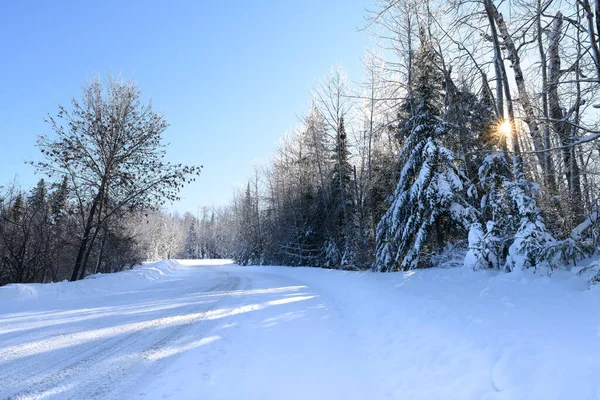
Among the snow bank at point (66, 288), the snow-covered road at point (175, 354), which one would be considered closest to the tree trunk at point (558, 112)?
the snow-covered road at point (175, 354)

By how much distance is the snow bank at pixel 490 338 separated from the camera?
242cm

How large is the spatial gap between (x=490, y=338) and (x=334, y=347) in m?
2.04

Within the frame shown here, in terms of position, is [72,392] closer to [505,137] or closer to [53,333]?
[53,333]

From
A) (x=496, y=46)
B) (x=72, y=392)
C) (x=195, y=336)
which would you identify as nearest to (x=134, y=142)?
(x=195, y=336)

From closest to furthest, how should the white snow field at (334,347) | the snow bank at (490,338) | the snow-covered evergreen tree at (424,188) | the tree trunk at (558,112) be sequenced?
the snow bank at (490,338) → the white snow field at (334,347) → the tree trunk at (558,112) → the snow-covered evergreen tree at (424,188)

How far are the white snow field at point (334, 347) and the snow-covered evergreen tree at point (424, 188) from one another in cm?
378

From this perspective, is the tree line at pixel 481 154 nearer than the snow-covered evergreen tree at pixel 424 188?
Yes

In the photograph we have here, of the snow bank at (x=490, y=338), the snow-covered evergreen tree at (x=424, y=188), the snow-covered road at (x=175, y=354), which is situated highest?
the snow-covered evergreen tree at (x=424, y=188)

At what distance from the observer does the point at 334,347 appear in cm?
454

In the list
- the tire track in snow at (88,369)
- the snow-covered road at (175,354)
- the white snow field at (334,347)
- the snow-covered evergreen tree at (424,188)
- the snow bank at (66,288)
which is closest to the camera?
the white snow field at (334,347)

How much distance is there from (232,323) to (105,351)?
6.85 feet

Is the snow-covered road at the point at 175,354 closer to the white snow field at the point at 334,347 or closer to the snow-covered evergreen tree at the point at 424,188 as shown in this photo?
the white snow field at the point at 334,347

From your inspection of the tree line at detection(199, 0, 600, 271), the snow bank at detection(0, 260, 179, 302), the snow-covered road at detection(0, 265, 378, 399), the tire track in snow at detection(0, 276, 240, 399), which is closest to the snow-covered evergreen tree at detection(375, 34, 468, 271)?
the tree line at detection(199, 0, 600, 271)

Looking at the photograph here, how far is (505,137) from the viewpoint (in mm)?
7543
